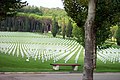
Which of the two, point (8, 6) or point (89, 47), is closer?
point (89, 47)

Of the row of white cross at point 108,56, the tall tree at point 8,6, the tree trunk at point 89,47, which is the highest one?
the tall tree at point 8,6

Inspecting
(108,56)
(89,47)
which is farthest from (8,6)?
(108,56)

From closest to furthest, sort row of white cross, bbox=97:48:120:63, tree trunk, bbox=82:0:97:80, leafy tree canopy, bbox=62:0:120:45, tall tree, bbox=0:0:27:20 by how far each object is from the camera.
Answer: tree trunk, bbox=82:0:97:80 < tall tree, bbox=0:0:27:20 < leafy tree canopy, bbox=62:0:120:45 < row of white cross, bbox=97:48:120:63

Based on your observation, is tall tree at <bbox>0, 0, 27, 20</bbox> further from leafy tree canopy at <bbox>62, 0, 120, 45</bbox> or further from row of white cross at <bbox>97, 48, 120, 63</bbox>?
row of white cross at <bbox>97, 48, 120, 63</bbox>

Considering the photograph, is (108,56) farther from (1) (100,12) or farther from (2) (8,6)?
(2) (8,6)

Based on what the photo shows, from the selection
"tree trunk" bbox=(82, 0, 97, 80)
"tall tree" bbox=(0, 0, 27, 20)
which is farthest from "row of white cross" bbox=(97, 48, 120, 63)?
"tree trunk" bbox=(82, 0, 97, 80)

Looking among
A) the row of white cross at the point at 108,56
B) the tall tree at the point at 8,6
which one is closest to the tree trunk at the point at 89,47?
the tall tree at the point at 8,6

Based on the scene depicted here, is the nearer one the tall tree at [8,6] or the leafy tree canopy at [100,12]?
the tall tree at [8,6]

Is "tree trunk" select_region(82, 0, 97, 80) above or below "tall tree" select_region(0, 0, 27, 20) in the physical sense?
below

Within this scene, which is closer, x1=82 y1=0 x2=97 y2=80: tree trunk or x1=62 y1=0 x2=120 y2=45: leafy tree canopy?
x1=82 y1=0 x2=97 y2=80: tree trunk

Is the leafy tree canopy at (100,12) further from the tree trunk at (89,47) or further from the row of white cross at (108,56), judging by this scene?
the tree trunk at (89,47)

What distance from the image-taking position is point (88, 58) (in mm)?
11641

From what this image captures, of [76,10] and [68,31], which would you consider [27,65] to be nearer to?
[76,10]

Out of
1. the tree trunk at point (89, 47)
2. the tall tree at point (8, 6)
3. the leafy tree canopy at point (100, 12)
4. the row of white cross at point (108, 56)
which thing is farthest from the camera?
the row of white cross at point (108, 56)
